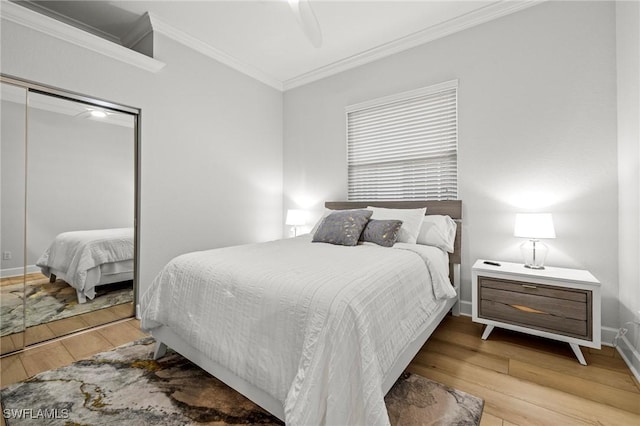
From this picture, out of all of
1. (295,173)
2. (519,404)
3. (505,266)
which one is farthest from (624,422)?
(295,173)

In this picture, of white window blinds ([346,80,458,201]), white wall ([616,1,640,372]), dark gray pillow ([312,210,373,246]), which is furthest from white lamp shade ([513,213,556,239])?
dark gray pillow ([312,210,373,246])

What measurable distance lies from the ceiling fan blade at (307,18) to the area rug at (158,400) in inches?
95.3

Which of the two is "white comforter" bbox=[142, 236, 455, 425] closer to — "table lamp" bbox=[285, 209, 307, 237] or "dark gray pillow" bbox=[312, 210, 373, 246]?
"dark gray pillow" bbox=[312, 210, 373, 246]

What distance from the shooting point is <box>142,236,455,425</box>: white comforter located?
3.45ft

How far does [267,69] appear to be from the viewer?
12.4ft

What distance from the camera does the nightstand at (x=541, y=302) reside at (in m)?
1.86

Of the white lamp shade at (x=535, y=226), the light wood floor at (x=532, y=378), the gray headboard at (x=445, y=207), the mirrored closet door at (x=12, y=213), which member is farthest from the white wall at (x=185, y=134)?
the white lamp shade at (x=535, y=226)

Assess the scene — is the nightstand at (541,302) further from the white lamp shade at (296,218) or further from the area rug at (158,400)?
the white lamp shade at (296,218)

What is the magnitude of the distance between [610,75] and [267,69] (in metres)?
3.49

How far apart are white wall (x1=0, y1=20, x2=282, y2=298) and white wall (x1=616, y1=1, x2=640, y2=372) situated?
357cm

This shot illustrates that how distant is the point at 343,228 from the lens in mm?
2559

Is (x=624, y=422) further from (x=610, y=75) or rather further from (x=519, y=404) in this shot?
(x=610, y=75)

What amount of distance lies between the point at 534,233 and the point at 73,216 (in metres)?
3.73

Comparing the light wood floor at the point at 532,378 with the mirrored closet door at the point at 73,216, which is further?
the mirrored closet door at the point at 73,216
